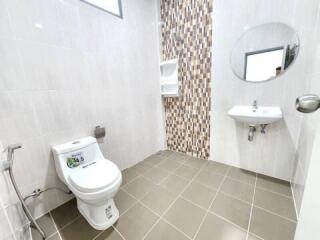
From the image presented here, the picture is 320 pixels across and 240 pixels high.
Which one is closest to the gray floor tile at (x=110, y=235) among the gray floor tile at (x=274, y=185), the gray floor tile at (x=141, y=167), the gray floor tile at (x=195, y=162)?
the gray floor tile at (x=141, y=167)

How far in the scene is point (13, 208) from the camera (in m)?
1.02

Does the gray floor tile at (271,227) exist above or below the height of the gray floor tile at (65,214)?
below

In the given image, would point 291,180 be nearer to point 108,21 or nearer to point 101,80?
point 101,80

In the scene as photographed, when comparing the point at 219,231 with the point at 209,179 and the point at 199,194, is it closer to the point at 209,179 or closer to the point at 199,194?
the point at 199,194

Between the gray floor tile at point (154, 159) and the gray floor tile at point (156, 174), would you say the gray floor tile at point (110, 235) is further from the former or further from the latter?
the gray floor tile at point (154, 159)

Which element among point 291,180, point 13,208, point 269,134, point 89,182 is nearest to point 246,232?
point 291,180

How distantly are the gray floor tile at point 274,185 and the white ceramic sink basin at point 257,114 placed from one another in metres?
0.72

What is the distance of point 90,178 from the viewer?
1.16 meters

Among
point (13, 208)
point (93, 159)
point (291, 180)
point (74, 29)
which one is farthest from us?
point (291, 180)

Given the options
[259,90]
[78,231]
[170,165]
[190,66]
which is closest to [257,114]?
[259,90]

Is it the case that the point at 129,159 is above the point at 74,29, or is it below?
below

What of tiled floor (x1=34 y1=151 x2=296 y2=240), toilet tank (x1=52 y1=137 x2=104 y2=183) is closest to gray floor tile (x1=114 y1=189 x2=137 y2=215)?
tiled floor (x1=34 y1=151 x2=296 y2=240)

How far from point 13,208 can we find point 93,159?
0.61m

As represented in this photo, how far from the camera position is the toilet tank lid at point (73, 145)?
4.19 feet
